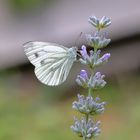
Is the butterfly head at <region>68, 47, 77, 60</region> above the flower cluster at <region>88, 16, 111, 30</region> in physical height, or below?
below

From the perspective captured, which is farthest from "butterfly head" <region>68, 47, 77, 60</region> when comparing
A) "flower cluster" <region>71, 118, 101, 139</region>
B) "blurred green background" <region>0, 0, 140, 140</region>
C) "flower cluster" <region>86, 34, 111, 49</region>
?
"blurred green background" <region>0, 0, 140, 140</region>

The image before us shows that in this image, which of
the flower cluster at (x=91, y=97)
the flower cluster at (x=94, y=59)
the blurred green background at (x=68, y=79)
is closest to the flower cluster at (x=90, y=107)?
the flower cluster at (x=91, y=97)

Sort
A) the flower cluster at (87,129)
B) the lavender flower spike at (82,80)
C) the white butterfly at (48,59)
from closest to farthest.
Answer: the flower cluster at (87,129)
the lavender flower spike at (82,80)
the white butterfly at (48,59)

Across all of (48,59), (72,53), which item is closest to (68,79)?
(48,59)

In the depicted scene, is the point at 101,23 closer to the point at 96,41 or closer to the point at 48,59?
the point at 96,41

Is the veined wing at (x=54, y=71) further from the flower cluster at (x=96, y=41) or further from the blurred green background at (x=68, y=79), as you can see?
the blurred green background at (x=68, y=79)

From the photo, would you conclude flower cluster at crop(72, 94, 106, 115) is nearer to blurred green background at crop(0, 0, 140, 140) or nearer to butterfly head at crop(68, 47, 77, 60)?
butterfly head at crop(68, 47, 77, 60)
